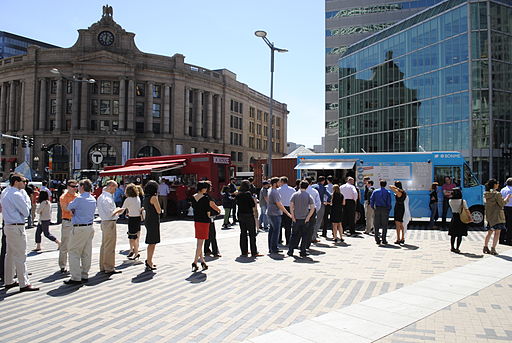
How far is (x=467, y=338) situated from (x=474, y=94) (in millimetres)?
40324

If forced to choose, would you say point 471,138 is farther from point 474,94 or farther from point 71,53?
point 71,53

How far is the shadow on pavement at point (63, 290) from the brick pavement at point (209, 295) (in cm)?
2

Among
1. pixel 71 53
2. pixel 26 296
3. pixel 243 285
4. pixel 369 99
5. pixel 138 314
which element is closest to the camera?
pixel 138 314

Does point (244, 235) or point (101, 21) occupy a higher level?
point (101, 21)

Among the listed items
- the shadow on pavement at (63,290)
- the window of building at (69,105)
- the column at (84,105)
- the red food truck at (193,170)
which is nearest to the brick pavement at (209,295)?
the shadow on pavement at (63,290)

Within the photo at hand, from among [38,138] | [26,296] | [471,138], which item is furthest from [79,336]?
[38,138]

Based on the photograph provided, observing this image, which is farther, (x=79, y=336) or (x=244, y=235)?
(x=244, y=235)

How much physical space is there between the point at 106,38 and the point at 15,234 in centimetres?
6042

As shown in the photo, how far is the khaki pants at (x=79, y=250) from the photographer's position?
24.4ft

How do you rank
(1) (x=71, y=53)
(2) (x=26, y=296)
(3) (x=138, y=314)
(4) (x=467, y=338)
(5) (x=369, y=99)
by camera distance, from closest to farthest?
(4) (x=467, y=338) < (3) (x=138, y=314) < (2) (x=26, y=296) < (5) (x=369, y=99) < (1) (x=71, y=53)

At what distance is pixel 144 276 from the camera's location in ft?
26.8

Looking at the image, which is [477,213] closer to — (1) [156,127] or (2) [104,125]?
(1) [156,127]

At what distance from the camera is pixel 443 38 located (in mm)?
41781

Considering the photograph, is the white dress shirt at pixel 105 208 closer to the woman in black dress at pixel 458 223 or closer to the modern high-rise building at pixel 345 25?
the woman in black dress at pixel 458 223
